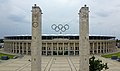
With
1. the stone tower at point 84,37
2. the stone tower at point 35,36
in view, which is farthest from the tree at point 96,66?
the stone tower at point 35,36

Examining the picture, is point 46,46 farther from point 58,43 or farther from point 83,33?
point 83,33

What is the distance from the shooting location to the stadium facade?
11925 cm

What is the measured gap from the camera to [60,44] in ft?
391

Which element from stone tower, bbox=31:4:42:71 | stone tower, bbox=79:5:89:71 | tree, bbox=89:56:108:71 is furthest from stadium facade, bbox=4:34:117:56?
stone tower, bbox=79:5:89:71

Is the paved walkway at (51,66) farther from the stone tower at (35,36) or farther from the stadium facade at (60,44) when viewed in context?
the stadium facade at (60,44)

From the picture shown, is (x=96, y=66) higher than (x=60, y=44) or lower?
lower

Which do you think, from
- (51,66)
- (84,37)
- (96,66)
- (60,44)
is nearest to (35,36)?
(84,37)

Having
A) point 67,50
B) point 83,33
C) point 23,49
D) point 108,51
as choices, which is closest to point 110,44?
point 108,51

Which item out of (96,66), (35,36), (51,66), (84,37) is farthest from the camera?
(51,66)

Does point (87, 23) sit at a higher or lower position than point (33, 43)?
higher

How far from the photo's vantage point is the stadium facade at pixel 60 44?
119 meters

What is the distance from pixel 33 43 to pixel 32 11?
5.21 meters

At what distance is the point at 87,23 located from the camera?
120ft

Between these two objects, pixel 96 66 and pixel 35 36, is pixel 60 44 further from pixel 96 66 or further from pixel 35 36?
pixel 96 66
